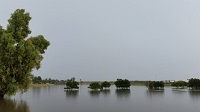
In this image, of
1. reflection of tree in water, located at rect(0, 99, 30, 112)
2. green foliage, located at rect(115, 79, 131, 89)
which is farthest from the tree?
green foliage, located at rect(115, 79, 131, 89)

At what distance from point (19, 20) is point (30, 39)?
12.5ft

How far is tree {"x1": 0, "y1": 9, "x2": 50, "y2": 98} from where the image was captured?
30878mm

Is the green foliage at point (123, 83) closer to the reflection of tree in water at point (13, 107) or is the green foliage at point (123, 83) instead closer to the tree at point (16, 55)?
the tree at point (16, 55)

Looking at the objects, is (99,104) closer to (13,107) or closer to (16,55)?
(13,107)

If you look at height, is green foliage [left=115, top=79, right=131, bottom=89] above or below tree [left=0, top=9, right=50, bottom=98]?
below

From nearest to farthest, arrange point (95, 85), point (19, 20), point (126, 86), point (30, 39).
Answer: point (19, 20)
point (30, 39)
point (95, 85)
point (126, 86)

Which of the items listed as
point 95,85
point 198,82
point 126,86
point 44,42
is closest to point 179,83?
point 198,82

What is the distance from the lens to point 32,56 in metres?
32.3

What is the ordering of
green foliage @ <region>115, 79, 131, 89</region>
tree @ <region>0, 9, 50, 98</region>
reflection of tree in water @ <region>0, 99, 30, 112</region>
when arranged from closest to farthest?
reflection of tree in water @ <region>0, 99, 30, 112</region>
tree @ <region>0, 9, 50, 98</region>
green foliage @ <region>115, 79, 131, 89</region>

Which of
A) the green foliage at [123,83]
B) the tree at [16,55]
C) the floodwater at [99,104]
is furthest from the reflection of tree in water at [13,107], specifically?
the green foliage at [123,83]

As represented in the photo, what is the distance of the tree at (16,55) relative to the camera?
1216 inches

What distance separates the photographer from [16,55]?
31.9 meters

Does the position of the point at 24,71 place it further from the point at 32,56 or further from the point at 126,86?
the point at 126,86

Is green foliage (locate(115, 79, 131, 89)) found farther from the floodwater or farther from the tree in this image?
the tree
